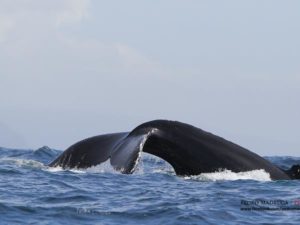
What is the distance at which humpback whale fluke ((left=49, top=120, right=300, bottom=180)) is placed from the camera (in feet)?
46.4

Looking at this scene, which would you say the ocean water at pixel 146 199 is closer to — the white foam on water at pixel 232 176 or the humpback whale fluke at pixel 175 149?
the white foam on water at pixel 232 176

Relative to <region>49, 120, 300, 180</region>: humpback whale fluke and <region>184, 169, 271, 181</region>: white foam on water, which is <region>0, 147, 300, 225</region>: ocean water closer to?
<region>184, 169, 271, 181</region>: white foam on water

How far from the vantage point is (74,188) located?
1482 centimetres

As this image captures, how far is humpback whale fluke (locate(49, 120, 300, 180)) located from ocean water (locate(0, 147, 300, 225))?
208mm

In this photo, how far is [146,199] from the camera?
13852mm

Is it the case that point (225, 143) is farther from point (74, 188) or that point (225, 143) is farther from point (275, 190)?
point (74, 188)

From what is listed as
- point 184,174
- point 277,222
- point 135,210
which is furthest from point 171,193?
point 277,222

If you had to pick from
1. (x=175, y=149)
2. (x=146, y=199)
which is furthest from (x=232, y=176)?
(x=146, y=199)

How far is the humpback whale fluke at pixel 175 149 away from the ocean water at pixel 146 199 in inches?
8.2

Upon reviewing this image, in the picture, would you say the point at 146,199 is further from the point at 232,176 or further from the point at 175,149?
the point at 232,176

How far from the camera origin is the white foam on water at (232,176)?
48.8 feet

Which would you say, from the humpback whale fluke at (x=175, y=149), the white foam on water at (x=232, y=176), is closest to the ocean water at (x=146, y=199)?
the white foam on water at (x=232, y=176)

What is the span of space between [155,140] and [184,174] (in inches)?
45.9

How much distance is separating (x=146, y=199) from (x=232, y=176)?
80.9 inches
